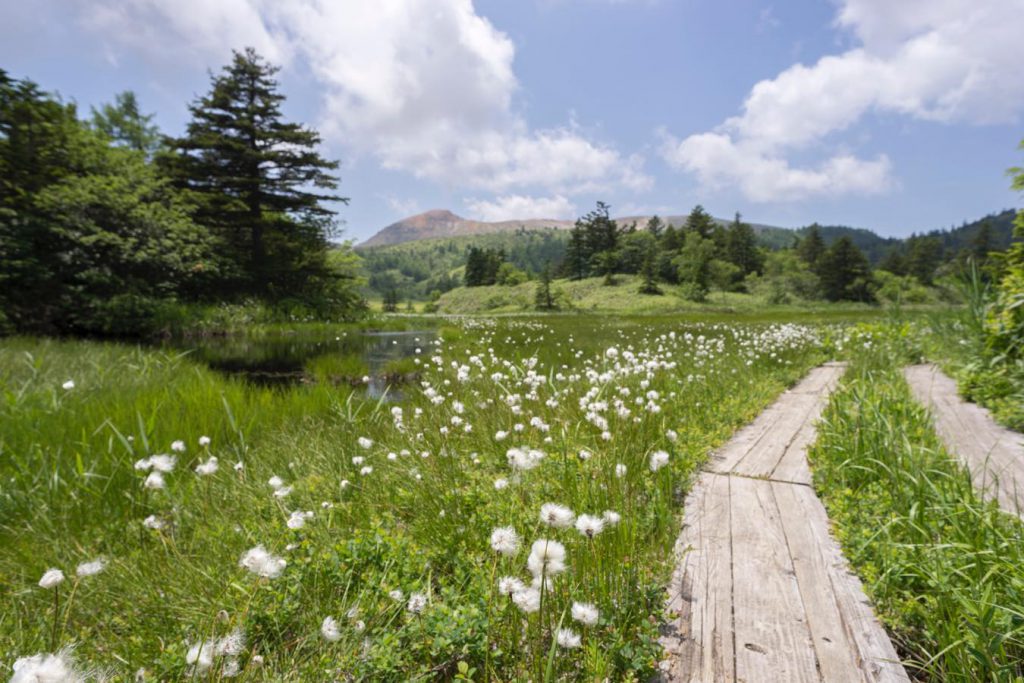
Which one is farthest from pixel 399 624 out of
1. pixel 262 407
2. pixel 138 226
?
pixel 138 226

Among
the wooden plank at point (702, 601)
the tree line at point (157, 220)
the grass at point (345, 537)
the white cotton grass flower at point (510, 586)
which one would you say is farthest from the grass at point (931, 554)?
the tree line at point (157, 220)

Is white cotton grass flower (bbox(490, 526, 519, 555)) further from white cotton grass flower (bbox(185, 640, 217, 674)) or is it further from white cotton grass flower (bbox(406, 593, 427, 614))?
white cotton grass flower (bbox(185, 640, 217, 674))

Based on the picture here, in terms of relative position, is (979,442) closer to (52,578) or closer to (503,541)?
(503,541)

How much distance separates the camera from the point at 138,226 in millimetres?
17984

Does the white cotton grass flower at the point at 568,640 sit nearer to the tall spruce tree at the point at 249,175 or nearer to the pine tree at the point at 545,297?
the tall spruce tree at the point at 249,175

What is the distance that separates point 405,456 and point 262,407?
3.47 metres

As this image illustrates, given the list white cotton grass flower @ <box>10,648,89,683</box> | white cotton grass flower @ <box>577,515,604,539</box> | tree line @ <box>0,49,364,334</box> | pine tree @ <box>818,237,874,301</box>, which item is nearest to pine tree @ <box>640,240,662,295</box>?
pine tree @ <box>818,237,874,301</box>

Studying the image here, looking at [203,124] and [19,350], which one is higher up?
[203,124]

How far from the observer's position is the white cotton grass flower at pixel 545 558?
1409 millimetres

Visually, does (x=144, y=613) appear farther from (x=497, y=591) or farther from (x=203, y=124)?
(x=203, y=124)

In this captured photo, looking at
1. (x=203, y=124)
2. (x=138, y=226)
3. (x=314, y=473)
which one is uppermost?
(x=203, y=124)

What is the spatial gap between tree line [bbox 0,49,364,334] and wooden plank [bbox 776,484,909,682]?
66.3 feet

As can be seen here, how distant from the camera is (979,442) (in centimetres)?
380

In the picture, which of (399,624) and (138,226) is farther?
(138,226)
